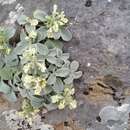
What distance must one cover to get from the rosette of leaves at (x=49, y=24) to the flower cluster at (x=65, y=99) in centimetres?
16

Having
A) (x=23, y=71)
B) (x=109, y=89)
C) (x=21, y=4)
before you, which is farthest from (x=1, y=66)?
(x=109, y=89)

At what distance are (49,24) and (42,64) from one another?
0.42 feet

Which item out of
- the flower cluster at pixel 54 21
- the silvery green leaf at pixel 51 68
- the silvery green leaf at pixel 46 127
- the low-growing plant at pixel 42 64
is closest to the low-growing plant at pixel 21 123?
the silvery green leaf at pixel 46 127

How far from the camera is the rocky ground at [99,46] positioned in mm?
1362

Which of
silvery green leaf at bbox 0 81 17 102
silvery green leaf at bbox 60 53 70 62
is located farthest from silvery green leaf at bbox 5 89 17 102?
silvery green leaf at bbox 60 53 70 62

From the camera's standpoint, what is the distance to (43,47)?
1.34 metres

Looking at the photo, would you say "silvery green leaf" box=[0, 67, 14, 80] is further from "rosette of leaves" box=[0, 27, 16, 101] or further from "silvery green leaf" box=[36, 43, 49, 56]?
"silvery green leaf" box=[36, 43, 49, 56]

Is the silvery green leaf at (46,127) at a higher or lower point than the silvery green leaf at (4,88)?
lower

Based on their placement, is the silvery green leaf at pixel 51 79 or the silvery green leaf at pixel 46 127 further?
the silvery green leaf at pixel 46 127

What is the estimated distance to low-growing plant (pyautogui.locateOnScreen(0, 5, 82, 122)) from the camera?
133 centimetres

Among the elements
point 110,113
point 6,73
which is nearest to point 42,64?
point 6,73

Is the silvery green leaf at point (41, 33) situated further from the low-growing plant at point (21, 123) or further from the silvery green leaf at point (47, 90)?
the low-growing plant at point (21, 123)

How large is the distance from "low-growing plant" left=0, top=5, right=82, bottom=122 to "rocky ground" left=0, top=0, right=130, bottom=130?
0.12 feet

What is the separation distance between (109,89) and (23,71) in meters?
0.28
